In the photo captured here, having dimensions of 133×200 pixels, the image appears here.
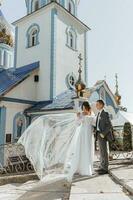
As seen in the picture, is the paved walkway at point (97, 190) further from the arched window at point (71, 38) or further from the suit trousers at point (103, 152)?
the arched window at point (71, 38)

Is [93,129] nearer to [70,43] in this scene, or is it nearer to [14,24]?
[70,43]

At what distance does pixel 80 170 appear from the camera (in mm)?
5137

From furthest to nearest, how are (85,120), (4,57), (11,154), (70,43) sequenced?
(4,57) → (70,43) → (11,154) → (85,120)

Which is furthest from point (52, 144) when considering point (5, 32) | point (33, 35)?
point (5, 32)

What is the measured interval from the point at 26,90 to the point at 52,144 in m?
10.6

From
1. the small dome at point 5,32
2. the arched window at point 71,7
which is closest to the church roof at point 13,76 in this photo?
the arched window at point 71,7

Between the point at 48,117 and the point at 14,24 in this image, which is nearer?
the point at 48,117

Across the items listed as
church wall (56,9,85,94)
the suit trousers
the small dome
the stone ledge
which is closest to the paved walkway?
the suit trousers

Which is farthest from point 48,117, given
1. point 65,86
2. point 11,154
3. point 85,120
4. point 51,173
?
point 65,86

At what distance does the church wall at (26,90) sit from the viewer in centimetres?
1503

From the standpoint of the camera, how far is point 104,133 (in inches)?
210

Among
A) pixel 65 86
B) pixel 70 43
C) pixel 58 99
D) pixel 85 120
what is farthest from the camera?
pixel 70 43

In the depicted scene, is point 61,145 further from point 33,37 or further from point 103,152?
point 33,37

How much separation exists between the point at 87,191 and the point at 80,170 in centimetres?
130
